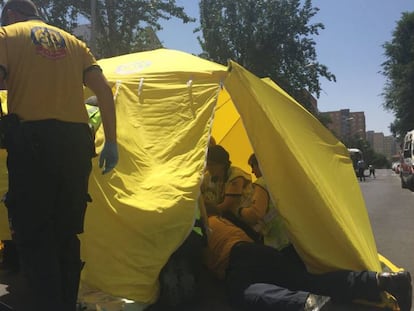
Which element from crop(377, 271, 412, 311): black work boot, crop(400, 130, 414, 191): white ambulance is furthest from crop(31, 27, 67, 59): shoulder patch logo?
crop(400, 130, 414, 191): white ambulance

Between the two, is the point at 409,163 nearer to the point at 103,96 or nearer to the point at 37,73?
the point at 103,96

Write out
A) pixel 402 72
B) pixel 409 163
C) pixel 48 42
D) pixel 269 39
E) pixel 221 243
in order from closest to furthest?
1. pixel 48 42
2. pixel 221 243
3. pixel 409 163
4. pixel 269 39
5. pixel 402 72

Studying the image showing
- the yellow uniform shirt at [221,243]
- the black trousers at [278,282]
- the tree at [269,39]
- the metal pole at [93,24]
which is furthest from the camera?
the tree at [269,39]

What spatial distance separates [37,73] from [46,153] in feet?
1.48

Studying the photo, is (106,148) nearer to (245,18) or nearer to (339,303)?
(339,303)

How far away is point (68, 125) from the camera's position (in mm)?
2775

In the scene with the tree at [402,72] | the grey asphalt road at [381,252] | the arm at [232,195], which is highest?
the tree at [402,72]

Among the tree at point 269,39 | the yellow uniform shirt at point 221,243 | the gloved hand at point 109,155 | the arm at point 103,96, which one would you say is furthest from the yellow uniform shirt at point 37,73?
the tree at point 269,39

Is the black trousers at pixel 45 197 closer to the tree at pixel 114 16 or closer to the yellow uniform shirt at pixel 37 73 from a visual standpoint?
the yellow uniform shirt at pixel 37 73

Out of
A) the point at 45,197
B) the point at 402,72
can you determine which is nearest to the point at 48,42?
the point at 45,197

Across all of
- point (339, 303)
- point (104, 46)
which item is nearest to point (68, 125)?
point (339, 303)

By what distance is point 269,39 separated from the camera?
2711 cm

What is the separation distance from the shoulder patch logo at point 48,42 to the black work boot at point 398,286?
2.71 metres

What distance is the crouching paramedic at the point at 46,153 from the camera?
264 centimetres
